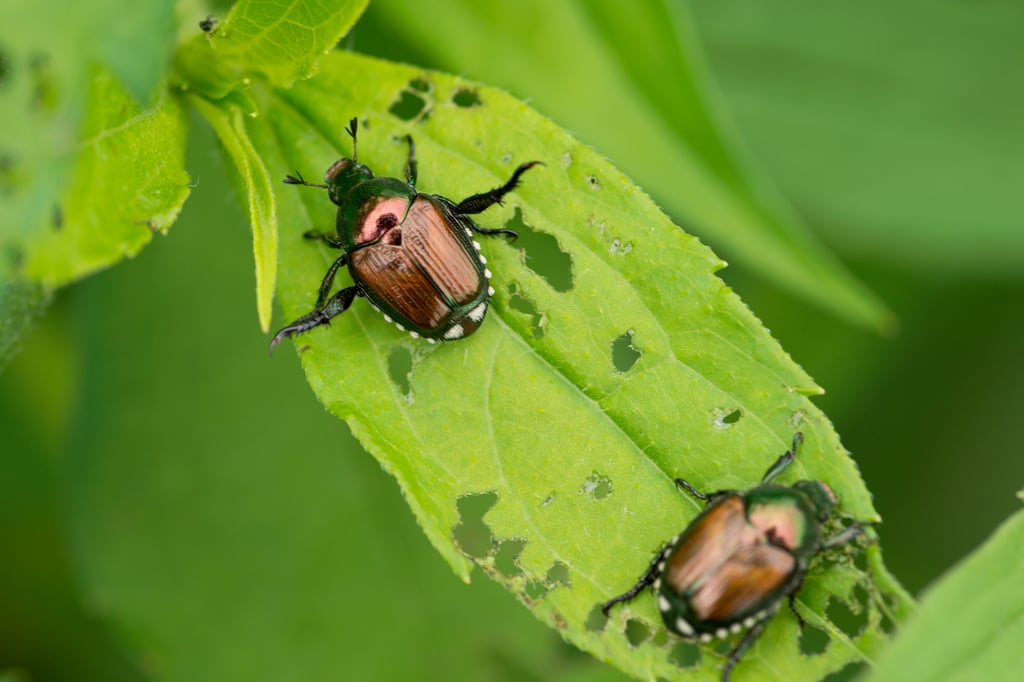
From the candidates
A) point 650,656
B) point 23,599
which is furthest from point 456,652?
point 23,599

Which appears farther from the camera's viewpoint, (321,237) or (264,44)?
(321,237)

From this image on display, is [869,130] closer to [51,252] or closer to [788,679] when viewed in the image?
[788,679]

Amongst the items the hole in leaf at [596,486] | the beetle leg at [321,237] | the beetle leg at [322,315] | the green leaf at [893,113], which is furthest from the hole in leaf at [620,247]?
the green leaf at [893,113]

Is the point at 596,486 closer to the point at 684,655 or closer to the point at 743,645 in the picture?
the point at 743,645

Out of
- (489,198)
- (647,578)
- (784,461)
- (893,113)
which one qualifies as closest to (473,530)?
(647,578)

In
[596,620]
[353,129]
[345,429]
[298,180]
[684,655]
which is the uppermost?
[353,129]

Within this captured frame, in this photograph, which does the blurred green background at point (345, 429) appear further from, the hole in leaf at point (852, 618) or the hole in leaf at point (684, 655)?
the hole in leaf at point (852, 618)
